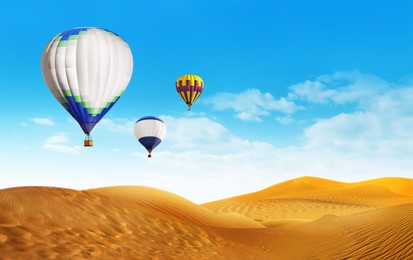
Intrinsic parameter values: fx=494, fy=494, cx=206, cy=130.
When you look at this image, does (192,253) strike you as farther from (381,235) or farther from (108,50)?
(108,50)

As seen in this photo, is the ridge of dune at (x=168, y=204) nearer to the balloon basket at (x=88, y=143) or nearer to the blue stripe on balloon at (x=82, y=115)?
the balloon basket at (x=88, y=143)

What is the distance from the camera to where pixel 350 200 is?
5003 centimetres

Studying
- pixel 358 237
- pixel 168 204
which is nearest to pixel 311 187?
pixel 168 204

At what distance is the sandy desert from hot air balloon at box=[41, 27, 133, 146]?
17.6 ft

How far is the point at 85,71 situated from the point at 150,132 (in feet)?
49.0

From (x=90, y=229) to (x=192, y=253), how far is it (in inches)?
125

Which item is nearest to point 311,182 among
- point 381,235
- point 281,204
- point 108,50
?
point 281,204

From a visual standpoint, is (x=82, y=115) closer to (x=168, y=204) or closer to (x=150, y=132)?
(x=168, y=204)

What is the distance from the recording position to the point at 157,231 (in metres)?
16.8

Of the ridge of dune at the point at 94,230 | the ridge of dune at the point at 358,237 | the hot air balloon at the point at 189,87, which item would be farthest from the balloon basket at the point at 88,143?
the hot air balloon at the point at 189,87

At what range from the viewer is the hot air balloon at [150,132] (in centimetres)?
4003

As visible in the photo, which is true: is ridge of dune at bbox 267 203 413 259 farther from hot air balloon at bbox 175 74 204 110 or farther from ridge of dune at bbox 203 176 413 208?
ridge of dune at bbox 203 176 413 208

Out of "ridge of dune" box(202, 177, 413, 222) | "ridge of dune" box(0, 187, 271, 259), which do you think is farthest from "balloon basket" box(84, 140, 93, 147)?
"ridge of dune" box(202, 177, 413, 222)

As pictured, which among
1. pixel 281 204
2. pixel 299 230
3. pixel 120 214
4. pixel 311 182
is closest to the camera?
pixel 120 214
